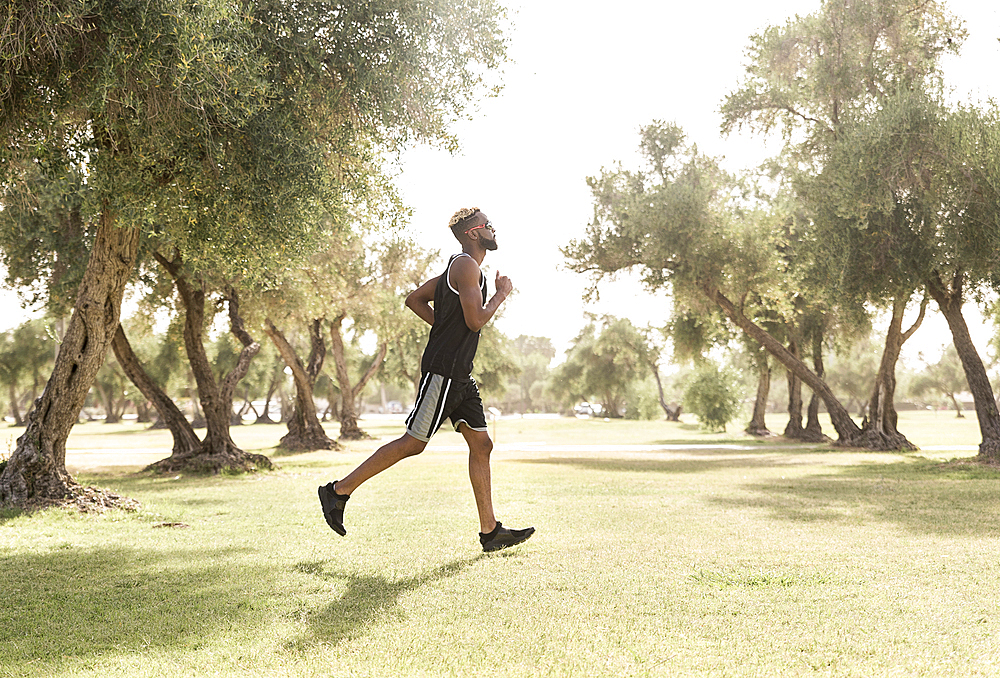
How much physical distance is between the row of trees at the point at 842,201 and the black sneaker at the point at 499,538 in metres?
12.3

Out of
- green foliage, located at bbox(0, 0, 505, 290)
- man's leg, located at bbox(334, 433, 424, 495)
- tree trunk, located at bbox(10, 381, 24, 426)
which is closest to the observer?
man's leg, located at bbox(334, 433, 424, 495)

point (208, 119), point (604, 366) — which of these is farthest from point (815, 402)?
point (604, 366)

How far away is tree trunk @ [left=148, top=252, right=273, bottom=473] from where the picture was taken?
15.5m

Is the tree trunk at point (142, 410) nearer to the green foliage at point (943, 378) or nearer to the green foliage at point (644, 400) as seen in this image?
the green foliage at point (644, 400)

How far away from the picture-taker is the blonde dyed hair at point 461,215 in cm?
561

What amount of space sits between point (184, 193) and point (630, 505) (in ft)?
19.9

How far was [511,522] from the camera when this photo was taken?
24.9ft

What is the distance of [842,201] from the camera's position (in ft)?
50.6

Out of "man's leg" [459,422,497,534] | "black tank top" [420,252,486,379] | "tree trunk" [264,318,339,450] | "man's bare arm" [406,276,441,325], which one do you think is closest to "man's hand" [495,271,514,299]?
"black tank top" [420,252,486,379]

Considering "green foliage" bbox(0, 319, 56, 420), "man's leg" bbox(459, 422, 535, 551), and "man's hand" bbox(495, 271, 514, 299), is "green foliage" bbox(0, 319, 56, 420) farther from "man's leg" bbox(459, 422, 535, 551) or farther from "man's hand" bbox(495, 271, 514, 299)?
"man's hand" bbox(495, 271, 514, 299)

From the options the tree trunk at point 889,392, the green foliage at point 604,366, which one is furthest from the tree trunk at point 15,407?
the tree trunk at point 889,392

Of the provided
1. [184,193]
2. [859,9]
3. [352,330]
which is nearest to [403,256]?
[352,330]

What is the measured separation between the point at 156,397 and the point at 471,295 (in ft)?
42.7

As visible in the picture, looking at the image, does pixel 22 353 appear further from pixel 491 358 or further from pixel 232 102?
pixel 232 102
